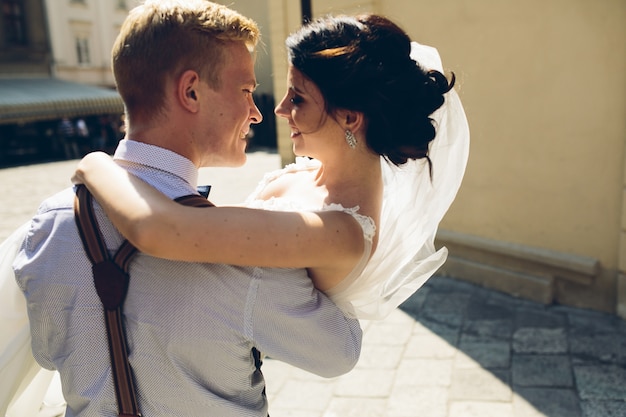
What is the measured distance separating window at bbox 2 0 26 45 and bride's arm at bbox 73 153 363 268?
2499cm

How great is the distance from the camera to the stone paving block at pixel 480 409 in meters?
3.30

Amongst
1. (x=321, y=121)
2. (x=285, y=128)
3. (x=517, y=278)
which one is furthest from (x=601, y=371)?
(x=285, y=128)

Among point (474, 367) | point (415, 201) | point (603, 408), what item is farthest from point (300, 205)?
point (474, 367)

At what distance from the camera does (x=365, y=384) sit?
12.3 ft

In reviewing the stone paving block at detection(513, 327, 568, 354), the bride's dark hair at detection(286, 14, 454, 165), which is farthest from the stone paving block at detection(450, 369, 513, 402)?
the bride's dark hair at detection(286, 14, 454, 165)

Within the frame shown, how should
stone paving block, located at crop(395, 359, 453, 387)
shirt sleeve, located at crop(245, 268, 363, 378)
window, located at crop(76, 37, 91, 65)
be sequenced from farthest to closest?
1. window, located at crop(76, 37, 91, 65)
2. stone paving block, located at crop(395, 359, 453, 387)
3. shirt sleeve, located at crop(245, 268, 363, 378)

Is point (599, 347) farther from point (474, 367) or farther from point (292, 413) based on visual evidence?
point (292, 413)

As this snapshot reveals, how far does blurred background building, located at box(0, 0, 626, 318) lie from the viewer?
420 cm

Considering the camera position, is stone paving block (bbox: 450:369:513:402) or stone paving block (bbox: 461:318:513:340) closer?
stone paving block (bbox: 450:369:513:402)

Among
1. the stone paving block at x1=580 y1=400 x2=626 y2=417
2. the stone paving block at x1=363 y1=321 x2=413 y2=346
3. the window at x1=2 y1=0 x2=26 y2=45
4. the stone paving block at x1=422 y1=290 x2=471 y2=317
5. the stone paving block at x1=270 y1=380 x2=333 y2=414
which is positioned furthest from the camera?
the window at x1=2 y1=0 x2=26 y2=45

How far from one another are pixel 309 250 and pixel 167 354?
0.38 m

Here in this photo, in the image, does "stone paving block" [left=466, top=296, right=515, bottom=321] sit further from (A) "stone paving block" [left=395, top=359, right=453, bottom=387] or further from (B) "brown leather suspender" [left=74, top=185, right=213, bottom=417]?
(B) "brown leather suspender" [left=74, top=185, right=213, bottom=417]

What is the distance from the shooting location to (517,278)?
4961mm

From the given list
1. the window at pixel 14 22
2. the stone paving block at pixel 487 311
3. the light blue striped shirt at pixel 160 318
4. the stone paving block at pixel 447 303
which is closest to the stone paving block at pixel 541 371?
the stone paving block at pixel 487 311
